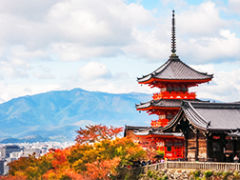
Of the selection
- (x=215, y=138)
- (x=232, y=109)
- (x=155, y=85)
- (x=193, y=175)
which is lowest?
(x=193, y=175)

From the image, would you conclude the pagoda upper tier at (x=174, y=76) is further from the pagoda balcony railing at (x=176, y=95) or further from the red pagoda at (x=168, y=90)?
the pagoda balcony railing at (x=176, y=95)

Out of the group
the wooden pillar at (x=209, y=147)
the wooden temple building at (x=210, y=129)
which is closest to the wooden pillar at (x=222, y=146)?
the wooden temple building at (x=210, y=129)

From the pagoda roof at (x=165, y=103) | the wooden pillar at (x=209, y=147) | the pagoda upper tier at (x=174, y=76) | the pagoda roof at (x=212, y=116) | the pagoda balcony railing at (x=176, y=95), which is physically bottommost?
the wooden pillar at (x=209, y=147)

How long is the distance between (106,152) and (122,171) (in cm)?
328

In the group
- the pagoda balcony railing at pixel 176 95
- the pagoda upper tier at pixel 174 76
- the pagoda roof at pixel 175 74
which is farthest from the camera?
the pagoda balcony railing at pixel 176 95

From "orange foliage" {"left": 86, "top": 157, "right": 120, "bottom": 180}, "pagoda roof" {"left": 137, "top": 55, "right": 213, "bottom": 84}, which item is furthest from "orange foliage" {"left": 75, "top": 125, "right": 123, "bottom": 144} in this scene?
"orange foliage" {"left": 86, "top": 157, "right": 120, "bottom": 180}

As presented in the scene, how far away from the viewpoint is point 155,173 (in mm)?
46875

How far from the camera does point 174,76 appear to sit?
63562 millimetres

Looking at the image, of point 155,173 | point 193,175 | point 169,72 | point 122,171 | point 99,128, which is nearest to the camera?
point 193,175

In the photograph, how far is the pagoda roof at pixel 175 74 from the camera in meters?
63.0

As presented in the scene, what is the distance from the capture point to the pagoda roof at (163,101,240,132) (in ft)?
145

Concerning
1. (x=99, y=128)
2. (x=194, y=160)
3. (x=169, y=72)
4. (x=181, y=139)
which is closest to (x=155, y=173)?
(x=194, y=160)

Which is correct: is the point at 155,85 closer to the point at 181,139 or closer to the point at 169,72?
the point at 169,72

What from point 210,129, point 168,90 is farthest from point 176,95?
point 210,129
